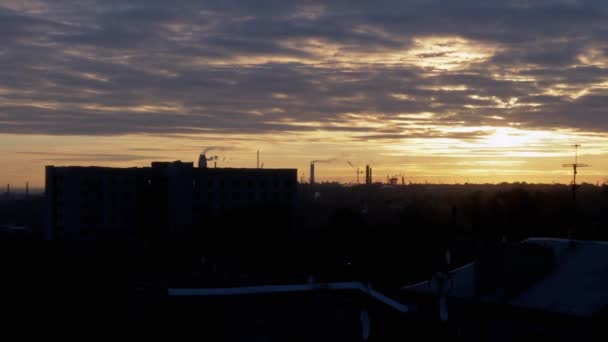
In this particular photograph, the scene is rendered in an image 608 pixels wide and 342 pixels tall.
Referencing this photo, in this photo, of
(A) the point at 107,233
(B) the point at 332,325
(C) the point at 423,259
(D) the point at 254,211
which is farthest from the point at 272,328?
(A) the point at 107,233

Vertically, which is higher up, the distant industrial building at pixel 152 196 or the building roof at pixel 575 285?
the distant industrial building at pixel 152 196

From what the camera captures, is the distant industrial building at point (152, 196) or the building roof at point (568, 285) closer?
the building roof at point (568, 285)

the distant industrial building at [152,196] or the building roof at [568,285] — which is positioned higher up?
the distant industrial building at [152,196]

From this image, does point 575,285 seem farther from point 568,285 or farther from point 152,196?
point 152,196

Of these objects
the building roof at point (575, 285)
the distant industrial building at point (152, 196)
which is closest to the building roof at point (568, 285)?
the building roof at point (575, 285)

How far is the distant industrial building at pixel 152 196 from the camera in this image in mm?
Answer: 71750

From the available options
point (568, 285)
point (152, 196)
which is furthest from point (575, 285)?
point (152, 196)

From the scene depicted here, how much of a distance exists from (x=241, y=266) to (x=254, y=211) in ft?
93.1

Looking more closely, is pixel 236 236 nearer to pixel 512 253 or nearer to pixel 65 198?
pixel 65 198

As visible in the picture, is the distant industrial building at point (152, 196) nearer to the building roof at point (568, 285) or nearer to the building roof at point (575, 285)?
the building roof at point (568, 285)

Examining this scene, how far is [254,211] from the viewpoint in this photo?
67.8 metres

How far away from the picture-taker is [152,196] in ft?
256

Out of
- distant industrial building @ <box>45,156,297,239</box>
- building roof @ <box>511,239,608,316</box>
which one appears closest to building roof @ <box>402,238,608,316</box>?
building roof @ <box>511,239,608,316</box>

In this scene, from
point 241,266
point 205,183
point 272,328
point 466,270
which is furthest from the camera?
point 205,183
